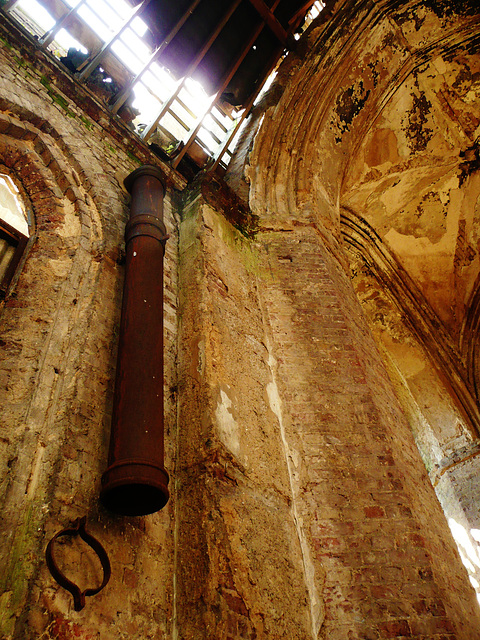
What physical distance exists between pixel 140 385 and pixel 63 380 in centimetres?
39

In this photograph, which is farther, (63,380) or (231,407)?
(231,407)

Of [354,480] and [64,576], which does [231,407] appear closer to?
[354,480]

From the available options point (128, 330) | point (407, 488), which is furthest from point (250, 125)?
point (407, 488)

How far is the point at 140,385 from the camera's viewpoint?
2.15 m

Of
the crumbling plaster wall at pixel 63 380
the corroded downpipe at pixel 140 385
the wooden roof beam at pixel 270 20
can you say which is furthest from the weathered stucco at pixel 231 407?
the wooden roof beam at pixel 270 20

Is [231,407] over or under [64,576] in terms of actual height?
over

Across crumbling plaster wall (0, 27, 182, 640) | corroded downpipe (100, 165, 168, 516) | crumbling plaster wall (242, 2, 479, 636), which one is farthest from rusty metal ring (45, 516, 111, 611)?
crumbling plaster wall (242, 2, 479, 636)

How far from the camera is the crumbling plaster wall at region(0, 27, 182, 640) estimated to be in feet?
5.46

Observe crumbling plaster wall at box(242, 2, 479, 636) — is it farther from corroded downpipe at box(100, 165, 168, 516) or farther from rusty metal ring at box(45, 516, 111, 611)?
rusty metal ring at box(45, 516, 111, 611)

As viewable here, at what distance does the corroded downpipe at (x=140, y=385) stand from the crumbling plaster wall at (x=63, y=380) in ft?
0.51

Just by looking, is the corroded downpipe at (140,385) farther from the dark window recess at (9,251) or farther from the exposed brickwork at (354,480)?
the exposed brickwork at (354,480)

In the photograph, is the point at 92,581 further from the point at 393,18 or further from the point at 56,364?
the point at 393,18

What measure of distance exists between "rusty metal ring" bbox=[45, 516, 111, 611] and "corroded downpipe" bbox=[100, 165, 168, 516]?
14 centimetres

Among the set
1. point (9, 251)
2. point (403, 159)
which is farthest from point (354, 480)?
point (403, 159)
